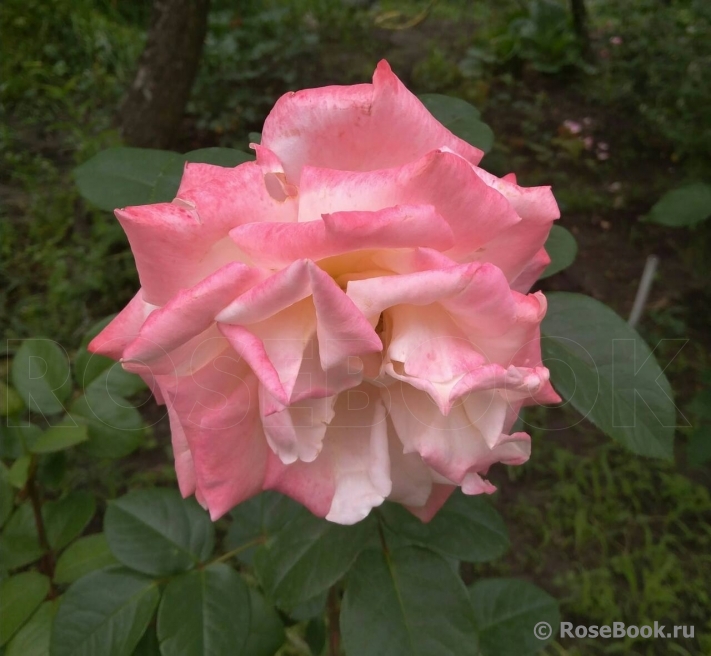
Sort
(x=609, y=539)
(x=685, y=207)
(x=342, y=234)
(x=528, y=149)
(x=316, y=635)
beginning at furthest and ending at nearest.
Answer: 1. (x=528, y=149)
2. (x=609, y=539)
3. (x=685, y=207)
4. (x=316, y=635)
5. (x=342, y=234)

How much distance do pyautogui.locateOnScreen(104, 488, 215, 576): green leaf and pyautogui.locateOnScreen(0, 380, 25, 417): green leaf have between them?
250 millimetres

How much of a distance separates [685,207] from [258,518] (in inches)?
56.7

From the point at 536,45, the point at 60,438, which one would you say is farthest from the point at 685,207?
the point at 536,45

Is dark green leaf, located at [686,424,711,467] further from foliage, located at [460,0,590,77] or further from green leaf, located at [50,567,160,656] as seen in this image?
foliage, located at [460,0,590,77]

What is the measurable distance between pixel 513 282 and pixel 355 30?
4.14 meters

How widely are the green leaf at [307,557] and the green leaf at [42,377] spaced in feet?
1.62

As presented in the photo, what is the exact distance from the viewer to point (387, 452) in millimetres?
560

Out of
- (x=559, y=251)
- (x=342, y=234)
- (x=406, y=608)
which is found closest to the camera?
(x=342, y=234)

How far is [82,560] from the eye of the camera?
39.3 inches

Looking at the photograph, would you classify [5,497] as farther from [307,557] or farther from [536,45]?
[536,45]

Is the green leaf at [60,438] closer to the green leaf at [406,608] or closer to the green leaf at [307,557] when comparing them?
the green leaf at [307,557]

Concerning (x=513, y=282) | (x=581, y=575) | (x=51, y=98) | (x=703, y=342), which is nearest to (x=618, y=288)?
(x=703, y=342)

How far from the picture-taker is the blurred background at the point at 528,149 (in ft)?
6.04

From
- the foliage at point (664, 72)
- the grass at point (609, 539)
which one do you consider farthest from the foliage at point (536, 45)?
the grass at point (609, 539)
